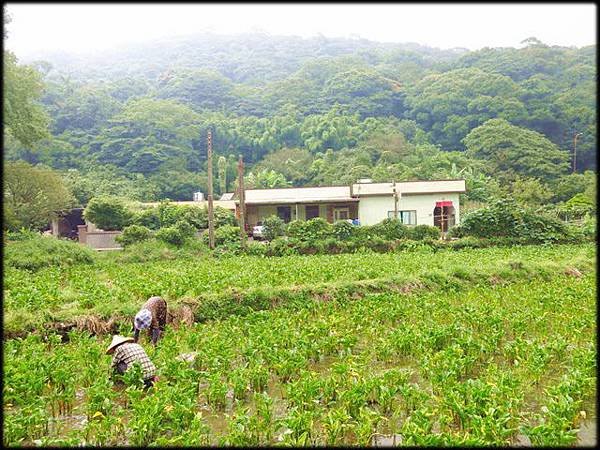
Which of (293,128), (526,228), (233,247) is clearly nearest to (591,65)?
(293,128)

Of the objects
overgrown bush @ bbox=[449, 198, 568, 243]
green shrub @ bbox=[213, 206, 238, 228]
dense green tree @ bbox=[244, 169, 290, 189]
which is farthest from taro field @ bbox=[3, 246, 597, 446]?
dense green tree @ bbox=[244, 169, 290, 189]

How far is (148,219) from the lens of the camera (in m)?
32.2

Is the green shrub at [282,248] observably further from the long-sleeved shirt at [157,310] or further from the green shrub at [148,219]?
the long-sleeved shirt at [157,310]

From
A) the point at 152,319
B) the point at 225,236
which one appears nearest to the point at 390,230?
the point at 225,236

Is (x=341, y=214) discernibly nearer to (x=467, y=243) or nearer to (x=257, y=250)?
(x=467, y=243)

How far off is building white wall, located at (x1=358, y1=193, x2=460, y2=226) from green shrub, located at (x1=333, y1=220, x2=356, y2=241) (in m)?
7.90

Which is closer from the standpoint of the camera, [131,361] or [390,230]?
[131,361]

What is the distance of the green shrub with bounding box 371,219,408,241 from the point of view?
27750mm

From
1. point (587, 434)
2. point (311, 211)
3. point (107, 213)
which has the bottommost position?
point (311, 211)

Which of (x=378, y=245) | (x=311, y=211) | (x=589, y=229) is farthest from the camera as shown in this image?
(x=311, y=211)

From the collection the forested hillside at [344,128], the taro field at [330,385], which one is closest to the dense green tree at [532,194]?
the forested hillside at [344,128]

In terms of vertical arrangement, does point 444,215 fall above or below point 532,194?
below

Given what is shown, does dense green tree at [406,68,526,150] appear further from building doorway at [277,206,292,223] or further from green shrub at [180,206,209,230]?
green shrub at [180,206,209,230]

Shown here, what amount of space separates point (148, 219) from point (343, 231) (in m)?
13.3
